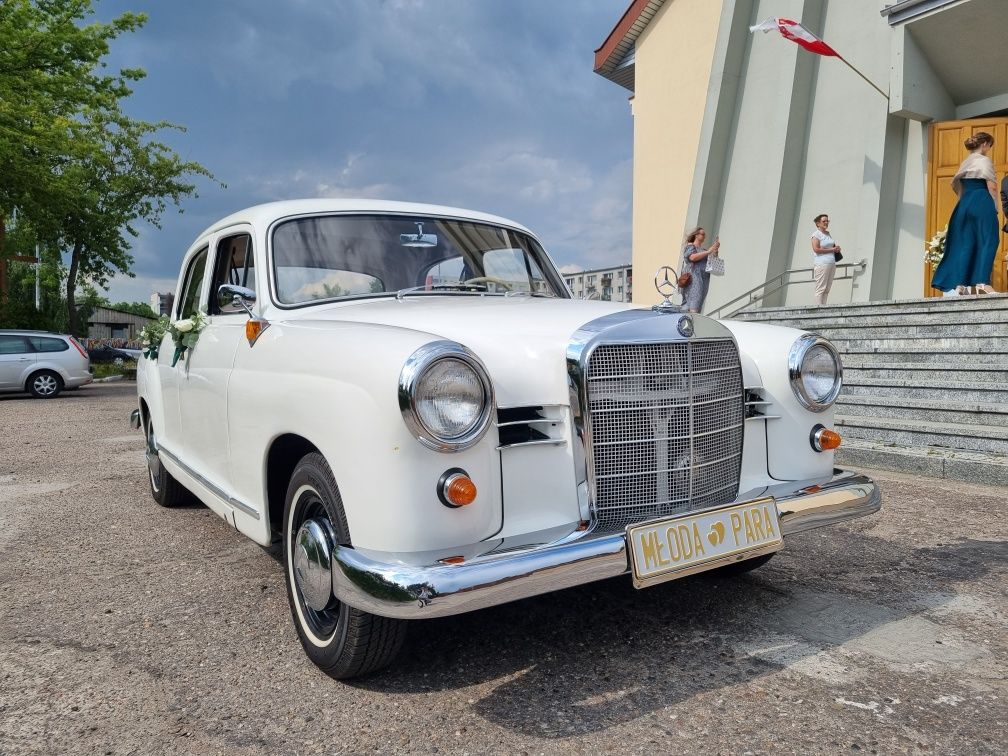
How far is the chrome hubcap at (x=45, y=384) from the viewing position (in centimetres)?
1392

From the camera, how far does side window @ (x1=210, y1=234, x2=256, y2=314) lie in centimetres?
332

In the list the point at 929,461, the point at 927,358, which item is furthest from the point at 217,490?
the point at 927,358

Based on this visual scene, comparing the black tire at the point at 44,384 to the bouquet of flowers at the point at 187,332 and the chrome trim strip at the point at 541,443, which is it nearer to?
the bouquet of flowers at the point at 187,332

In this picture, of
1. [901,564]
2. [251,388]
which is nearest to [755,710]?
[901,564]

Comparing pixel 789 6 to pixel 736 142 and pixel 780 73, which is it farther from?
pixel 736 142

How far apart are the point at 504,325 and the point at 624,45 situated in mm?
14846

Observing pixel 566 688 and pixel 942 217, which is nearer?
pixel 566 688

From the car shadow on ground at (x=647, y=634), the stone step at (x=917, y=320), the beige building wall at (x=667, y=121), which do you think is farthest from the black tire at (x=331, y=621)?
the beige building wall at (x=667, y=121)

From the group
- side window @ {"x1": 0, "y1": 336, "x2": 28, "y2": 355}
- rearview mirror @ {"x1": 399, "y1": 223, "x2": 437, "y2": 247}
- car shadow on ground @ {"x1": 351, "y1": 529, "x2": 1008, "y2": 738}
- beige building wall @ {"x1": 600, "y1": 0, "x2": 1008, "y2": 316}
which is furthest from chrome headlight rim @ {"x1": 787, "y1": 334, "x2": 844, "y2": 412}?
side window @ {"x1": 0, "y1": 336, "x2": 28, "y2": 355}

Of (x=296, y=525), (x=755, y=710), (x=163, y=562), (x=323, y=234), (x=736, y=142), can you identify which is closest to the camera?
(x=755, y=710)

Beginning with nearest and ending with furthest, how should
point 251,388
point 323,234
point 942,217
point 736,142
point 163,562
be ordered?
point 251,388
point 323,234
point 163,562
point 942,217
point 736,142

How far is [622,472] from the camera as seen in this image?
237 cm

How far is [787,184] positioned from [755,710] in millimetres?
10937

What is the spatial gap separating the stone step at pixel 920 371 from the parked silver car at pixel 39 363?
13655mm
